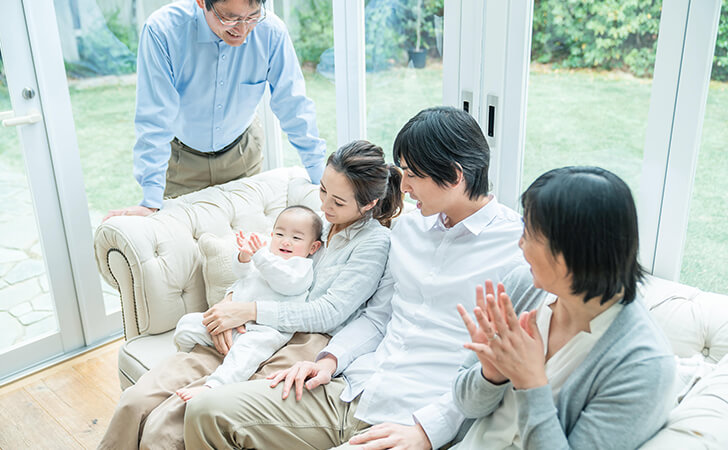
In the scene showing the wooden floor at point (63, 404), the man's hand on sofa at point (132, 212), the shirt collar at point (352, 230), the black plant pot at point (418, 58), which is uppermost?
the black plant pot at point (418, 58)

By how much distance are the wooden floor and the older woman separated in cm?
172

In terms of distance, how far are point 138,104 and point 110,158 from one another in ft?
2.70

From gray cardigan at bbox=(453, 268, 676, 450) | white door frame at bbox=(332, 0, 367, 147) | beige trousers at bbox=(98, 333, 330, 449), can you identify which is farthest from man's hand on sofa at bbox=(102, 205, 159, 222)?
gray cardigan at bbox=(453, 268, 676, 450)

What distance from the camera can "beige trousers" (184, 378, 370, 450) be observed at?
4.90 feet

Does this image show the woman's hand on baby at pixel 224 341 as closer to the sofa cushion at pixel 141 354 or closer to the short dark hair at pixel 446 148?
the sofa cushion at pixel 141 354

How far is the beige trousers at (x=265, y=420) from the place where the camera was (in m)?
1.49

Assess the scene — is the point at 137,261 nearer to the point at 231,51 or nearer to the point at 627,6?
the point at 231,51

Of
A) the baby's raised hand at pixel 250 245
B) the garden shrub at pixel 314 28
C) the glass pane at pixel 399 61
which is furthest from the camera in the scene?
the garden shrub at pixel 314 28

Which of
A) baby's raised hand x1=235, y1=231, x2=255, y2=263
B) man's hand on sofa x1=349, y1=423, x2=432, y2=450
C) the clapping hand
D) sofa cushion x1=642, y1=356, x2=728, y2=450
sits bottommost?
man's hand on sofa x1=349, y1=423, x2=432, y2=450

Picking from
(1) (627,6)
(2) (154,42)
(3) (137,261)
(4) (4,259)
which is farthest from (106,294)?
(1) (627,6)

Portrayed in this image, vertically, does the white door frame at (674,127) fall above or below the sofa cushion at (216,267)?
above

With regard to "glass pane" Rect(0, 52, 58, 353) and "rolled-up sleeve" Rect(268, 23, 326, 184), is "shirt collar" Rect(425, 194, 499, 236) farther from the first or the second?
"glass pane" Rect(0, 52, 58, 353)

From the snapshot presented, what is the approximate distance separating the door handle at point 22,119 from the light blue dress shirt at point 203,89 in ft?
1.97

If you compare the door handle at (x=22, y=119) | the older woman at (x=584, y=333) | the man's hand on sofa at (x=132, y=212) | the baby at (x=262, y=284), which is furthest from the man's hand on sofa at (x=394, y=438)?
the door handle at (x=22, y=119)
